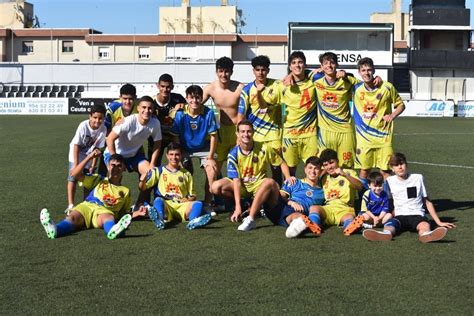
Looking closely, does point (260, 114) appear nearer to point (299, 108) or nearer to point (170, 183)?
point (299, 108)

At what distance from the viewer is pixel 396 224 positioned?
7086 mm

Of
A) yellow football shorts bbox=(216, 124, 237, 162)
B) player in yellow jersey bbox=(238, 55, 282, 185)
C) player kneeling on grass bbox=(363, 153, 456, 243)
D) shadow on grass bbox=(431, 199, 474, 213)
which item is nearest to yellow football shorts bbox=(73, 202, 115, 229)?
yellow football shorts bbox=(216, 124, 237, 162)

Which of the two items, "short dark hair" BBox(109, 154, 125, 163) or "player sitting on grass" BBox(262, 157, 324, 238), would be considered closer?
"player sitting on grass" BBox(262, 157, 324, 238)

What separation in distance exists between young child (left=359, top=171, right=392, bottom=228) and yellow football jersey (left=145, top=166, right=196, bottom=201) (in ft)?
6.32

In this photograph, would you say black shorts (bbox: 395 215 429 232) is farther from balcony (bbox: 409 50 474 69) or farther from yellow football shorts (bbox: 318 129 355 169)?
balcony (bbox: 409 50 474 69)

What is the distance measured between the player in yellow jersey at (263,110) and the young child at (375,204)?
1.34m

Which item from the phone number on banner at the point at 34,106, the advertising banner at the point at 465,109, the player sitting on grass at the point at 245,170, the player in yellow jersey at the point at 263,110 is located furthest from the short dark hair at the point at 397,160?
the phone number on banner at the point at 34,106

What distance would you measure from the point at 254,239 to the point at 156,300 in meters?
2.15

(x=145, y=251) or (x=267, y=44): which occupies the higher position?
(x=267, y=44)

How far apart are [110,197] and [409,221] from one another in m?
3.05

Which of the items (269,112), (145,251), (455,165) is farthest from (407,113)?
(145,251)

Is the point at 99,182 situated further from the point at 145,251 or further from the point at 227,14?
the point at 227,14

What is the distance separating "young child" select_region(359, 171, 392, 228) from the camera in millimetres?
7359

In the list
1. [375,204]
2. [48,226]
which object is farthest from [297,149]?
Answer: [48,226]
